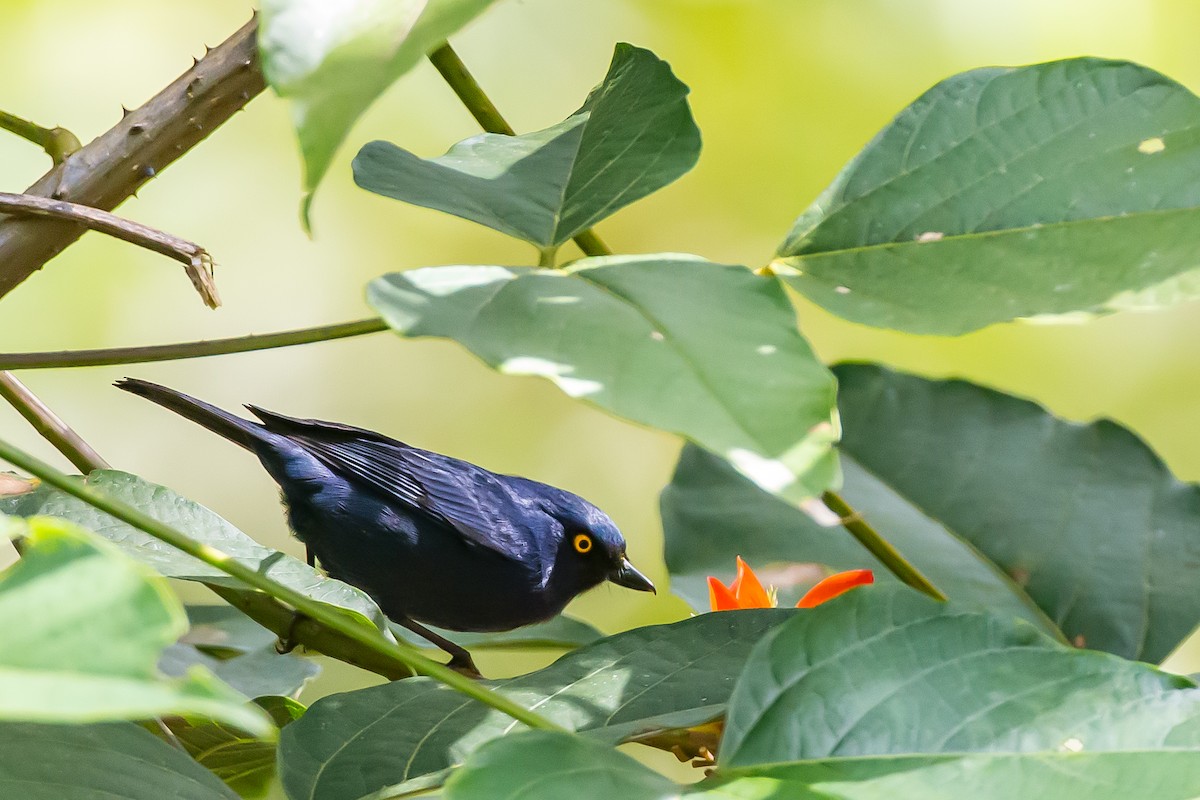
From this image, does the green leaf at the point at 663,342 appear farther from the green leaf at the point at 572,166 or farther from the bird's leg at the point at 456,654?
the bird's leg at the point at 456,654

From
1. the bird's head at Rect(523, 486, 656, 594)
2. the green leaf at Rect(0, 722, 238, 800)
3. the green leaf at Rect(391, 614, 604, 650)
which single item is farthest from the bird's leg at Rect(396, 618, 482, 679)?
the green leaf at Rect(0, 722, 238, 800)

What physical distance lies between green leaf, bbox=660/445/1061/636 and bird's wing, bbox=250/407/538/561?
0.30 meters

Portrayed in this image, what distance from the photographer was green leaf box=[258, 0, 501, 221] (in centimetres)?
44

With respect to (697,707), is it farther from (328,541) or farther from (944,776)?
(328,541)

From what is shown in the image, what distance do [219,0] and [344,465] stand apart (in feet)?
5.05

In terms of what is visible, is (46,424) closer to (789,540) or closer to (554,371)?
(554,371)

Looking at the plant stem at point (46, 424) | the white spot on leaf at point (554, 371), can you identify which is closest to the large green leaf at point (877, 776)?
the white spot on leaf at point (554, 371)

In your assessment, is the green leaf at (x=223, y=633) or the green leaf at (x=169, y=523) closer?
the green leaf at (x=169, y=523)

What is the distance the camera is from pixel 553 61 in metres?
2.69

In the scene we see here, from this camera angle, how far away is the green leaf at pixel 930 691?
56 centimetres

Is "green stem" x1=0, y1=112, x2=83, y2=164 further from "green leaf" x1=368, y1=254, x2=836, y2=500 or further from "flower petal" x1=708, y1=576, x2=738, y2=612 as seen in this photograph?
"flower petal" x1=708, y1=576, x2=738, y2=612

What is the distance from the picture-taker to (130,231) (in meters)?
0.69

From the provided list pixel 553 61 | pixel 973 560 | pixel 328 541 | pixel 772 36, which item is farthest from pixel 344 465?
pixel 772 36

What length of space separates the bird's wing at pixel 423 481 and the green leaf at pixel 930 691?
3.10 ft
